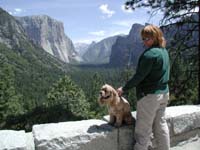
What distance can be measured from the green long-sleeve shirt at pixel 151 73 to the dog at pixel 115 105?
0.16m

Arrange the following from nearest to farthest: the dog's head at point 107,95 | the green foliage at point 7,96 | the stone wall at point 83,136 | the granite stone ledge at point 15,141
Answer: the granite stone ledge at point 15,141 < the stone wall at point 83,136 < the dog's head at point 107,95 < the green foliage at point 7,96

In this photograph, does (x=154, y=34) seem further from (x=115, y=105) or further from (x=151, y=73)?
(x=115, y=105)

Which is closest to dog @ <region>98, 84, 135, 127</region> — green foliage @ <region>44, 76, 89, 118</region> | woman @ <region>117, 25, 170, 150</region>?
woman @ <region>117, 25, 170, 150</region>

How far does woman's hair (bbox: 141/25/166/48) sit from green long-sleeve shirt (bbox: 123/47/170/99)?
0.08 m

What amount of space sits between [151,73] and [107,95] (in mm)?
520

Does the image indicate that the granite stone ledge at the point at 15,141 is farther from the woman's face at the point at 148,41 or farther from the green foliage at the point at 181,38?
the green foliage at the point at 181,38

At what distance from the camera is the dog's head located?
372cm

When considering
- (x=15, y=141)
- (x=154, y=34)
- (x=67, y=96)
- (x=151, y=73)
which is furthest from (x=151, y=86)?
(x=67, y=96)

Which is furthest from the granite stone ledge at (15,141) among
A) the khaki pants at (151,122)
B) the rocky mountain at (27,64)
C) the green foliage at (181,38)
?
the rocky mountain at (27,64)

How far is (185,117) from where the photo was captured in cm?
462

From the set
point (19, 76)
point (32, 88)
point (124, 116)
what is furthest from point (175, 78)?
point (19, 76)

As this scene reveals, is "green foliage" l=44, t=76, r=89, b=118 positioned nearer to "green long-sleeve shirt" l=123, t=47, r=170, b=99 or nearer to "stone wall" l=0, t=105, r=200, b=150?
"stone wall" l=0, t=105, r=200, b=150

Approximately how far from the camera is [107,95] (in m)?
3.74

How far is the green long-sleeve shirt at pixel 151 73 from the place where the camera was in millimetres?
3729
